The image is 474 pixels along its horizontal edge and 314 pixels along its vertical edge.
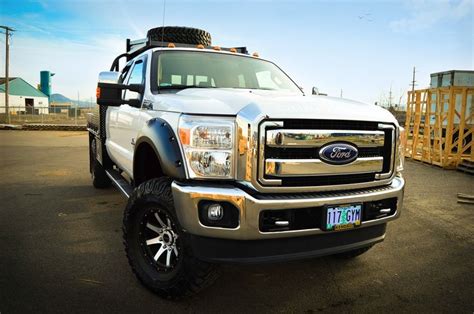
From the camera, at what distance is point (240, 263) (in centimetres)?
250

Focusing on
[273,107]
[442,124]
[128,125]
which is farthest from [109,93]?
[442,124]

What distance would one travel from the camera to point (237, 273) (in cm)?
338

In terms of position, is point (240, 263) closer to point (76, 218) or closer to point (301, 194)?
point (301, 194)

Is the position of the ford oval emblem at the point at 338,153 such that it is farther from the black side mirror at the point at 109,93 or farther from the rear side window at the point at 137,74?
the rear side window at the point at 137,74

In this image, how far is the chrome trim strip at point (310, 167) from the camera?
2520 millimetres

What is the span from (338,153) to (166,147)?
1183mm

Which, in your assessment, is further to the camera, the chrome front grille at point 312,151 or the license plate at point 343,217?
the license plate at point 343,217

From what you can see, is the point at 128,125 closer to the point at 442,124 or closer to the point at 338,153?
the point at 338,153

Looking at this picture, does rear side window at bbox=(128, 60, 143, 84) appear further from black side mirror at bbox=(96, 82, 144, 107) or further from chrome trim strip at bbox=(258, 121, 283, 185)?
chrome trim strip at bbox=(258, 121, 283, 185)

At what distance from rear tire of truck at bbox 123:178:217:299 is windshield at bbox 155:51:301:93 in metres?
1.23

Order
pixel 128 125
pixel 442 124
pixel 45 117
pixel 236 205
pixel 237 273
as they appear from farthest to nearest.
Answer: pixel 45 117, pixel 442 124, pixel 128 125, pixel 237 273, pixel 236 205

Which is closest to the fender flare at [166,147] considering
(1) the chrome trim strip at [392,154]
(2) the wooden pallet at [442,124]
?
(1) the chrome trim strip at [392,154]

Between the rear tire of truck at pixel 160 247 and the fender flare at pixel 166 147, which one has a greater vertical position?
the fender flare at pixel 166 147

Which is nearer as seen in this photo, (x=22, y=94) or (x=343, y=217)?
(x=343, y=217)
